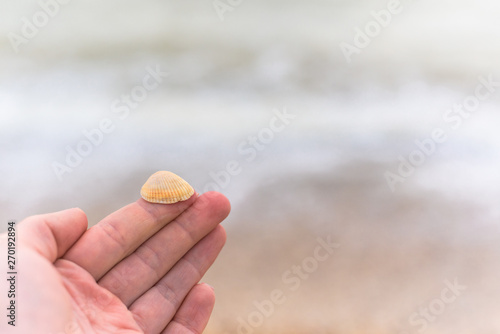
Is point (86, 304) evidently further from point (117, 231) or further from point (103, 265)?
point (117, 231)

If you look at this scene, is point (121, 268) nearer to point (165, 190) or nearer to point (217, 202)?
point (165, 190)

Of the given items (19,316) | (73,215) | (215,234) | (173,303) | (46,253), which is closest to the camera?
(19,316)

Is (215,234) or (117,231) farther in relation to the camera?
(215,234)

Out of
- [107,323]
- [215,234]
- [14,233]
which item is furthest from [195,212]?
[14,233]

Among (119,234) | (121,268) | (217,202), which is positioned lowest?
(121,268)

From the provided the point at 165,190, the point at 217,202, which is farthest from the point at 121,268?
the point at 217,202
